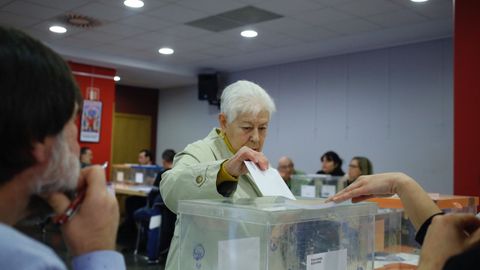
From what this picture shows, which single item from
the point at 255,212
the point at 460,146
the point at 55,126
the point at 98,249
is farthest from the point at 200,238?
the point at 460,146

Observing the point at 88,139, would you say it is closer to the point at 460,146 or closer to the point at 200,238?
the point at 460,146

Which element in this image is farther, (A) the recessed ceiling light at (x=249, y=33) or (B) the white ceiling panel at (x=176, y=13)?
(A) the recessed ceiling light at (x=249, y=33)

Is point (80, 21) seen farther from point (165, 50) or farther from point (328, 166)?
point (328, 166)

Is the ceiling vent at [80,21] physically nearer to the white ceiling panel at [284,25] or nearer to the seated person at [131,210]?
the white ceiling panel at [284,25]

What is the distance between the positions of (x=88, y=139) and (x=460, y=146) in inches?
247

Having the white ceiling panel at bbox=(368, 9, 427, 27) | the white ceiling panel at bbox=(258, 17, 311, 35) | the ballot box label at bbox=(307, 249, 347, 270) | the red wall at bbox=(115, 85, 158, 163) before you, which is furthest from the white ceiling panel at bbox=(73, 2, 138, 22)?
the red wall at bbox=(115, 85, 158, 163)

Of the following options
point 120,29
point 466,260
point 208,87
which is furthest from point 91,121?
point 466,260

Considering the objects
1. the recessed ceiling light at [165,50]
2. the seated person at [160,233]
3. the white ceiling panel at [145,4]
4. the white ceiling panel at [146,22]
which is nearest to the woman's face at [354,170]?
the seated person at [160,233]

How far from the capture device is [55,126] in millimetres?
699

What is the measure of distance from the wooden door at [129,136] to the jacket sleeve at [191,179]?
30.3 feet

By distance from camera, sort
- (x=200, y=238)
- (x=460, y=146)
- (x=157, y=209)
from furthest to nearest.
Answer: (x=157, y=209) → (x=460, y=146) → (x=200, y=238)

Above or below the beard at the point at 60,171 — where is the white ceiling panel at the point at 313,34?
above

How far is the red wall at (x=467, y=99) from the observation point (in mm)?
3355

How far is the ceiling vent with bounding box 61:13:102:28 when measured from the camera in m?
5.60
